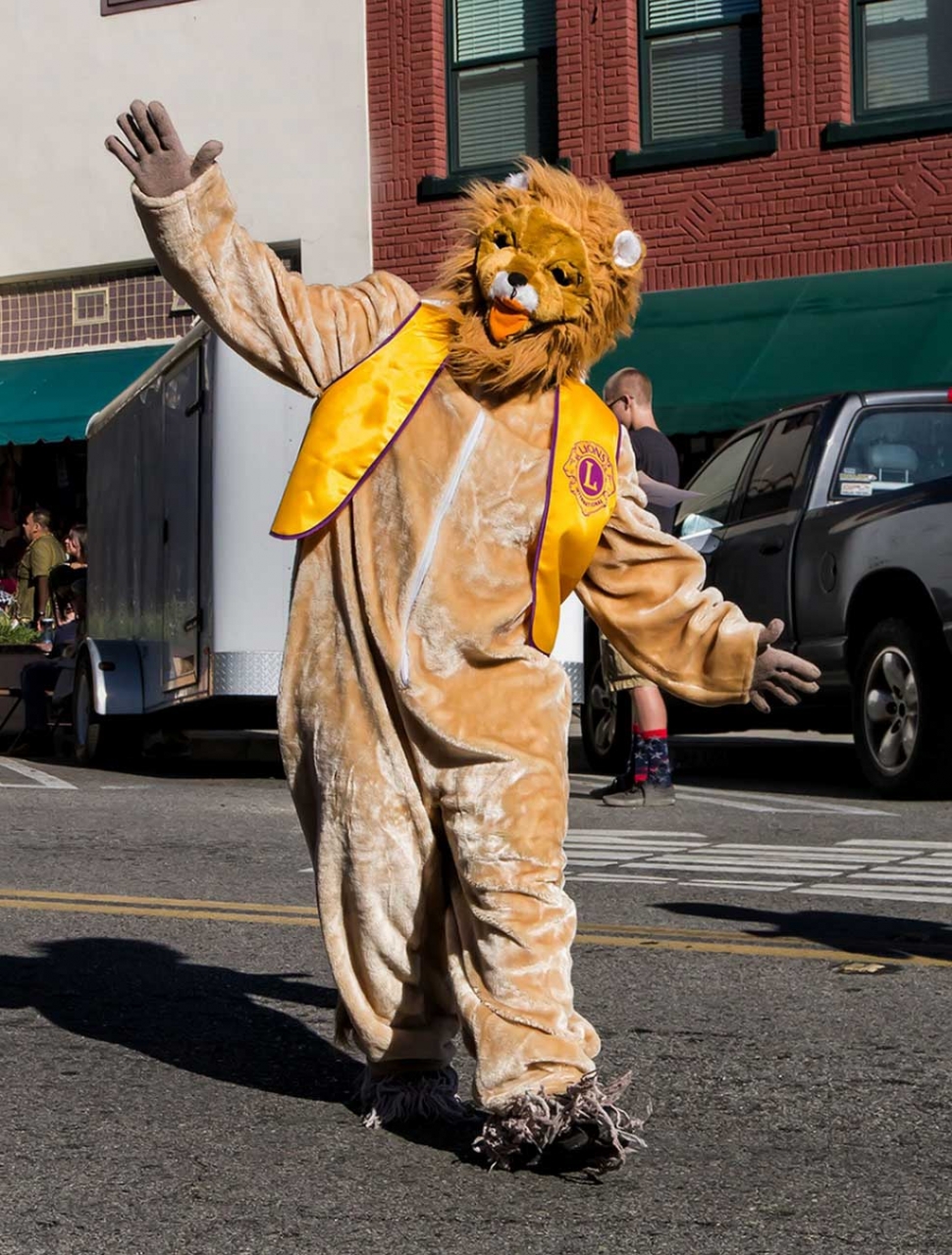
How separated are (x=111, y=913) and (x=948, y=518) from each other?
4592 mm

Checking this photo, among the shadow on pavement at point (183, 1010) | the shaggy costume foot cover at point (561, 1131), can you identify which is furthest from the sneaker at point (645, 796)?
the shaggy costume foot cover at point (561, 1131)

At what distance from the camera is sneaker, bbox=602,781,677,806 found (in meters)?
9.98

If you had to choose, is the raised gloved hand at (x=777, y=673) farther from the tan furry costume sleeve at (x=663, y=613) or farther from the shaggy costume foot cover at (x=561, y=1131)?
the shaggy costume foot cover at (x=561, y=1131)

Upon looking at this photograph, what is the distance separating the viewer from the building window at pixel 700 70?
17938 mm

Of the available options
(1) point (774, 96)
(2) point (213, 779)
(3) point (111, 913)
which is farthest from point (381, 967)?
(1) point (774, 96)

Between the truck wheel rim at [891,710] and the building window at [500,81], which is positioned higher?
the building window at [500,81]

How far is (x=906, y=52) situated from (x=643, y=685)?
932cm

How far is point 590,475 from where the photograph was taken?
13.4 feet

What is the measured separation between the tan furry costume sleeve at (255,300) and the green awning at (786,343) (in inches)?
467

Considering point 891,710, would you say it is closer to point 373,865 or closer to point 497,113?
point 373,865

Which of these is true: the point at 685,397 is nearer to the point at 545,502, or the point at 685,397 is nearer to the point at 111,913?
the point at 111,913

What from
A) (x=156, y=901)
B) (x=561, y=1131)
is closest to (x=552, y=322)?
(x=561, y=1131)

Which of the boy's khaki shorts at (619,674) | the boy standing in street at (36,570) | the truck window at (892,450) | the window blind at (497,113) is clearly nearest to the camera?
the boy's khaki shorts at (619,674)

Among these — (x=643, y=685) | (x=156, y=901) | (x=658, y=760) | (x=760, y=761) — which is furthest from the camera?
(x=760, y=761)
